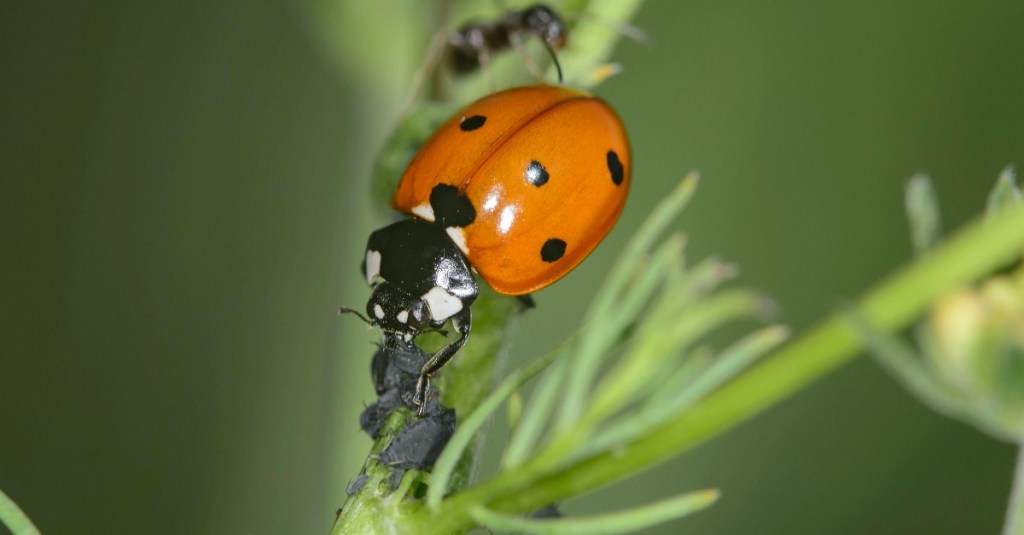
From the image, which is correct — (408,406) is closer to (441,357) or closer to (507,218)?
(441,357)

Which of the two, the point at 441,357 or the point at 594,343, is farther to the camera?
the point at 441,357

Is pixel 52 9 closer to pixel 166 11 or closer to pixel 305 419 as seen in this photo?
pixel 166 11

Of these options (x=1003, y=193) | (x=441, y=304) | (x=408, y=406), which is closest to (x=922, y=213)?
(x=1003, y=193)

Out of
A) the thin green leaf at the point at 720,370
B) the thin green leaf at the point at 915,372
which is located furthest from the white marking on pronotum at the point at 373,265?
the thin green leaf at the point at 915,372

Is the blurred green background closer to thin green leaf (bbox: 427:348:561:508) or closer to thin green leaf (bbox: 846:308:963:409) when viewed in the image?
thin green leaf (bbox: 427:348:561:508)

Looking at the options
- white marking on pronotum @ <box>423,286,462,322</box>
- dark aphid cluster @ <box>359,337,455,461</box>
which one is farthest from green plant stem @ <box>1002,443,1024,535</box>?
white marking on pronotum @ <box>423,286,462,322</box>

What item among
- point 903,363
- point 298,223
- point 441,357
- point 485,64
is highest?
point 298,223

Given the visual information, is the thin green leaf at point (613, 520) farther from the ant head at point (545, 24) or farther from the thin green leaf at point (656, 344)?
the ant head at point (545, 24)

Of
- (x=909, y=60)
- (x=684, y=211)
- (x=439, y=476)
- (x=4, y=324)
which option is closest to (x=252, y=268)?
(x=4, y=324)
